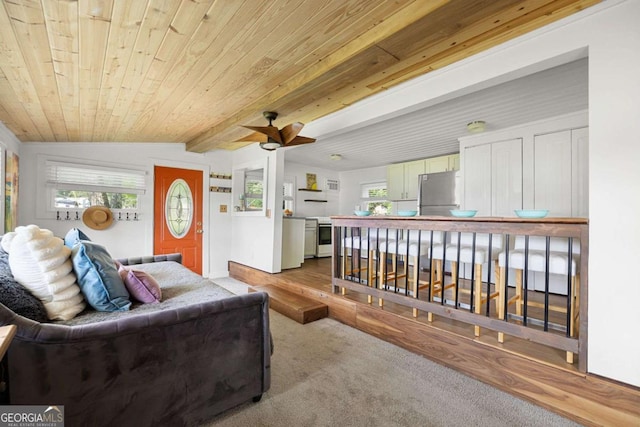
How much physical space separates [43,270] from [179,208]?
3632mm

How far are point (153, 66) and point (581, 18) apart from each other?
9.26 feet

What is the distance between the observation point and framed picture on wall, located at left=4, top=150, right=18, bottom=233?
3124 mm

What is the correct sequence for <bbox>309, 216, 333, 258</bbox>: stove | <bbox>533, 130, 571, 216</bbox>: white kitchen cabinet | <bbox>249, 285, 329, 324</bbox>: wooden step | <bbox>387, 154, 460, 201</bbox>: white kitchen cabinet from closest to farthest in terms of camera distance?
1. <bbox>249, 285, 329, 324</bbox>: wooden step
2. <bbox>533, 130, 571, 216</bbox>: white kitchen cabinet
3. <bbox>387, 154, 460, 201</bbox>: white kitchen cabinet
4. <bbox>309, 216, 333, 258</bbox>: stove

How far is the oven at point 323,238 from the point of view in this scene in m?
6.14

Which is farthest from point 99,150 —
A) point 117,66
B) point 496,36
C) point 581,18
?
point 581,18

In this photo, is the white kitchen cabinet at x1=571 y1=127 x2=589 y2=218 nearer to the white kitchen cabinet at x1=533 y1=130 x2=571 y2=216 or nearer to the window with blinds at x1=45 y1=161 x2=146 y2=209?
the white kitchen cabinet at x1=533 y1=130 x2=571 y2=216

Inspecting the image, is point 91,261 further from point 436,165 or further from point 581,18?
point 436,165

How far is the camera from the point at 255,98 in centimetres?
287

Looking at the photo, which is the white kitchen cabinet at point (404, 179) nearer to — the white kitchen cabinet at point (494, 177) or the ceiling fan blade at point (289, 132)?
the white kitchen cabinet at point (494, 177)

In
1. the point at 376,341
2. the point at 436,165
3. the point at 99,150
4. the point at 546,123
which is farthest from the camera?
the point at 436,165

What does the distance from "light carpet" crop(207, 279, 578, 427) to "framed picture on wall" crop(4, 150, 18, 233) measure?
3.42 metres

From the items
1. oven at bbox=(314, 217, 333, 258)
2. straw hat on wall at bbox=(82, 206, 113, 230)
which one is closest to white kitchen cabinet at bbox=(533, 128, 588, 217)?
oven at bbox=(314, 217, 333, 258)

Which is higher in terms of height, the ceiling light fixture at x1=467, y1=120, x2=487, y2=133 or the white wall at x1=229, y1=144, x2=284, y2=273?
the ceiling light fixture at x1=467, y1=120, x2=487, y2=133

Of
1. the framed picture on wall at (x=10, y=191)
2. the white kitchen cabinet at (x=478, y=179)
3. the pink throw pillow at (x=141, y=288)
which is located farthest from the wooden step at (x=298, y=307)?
the framed picture on wall at (x=10, y=191)
